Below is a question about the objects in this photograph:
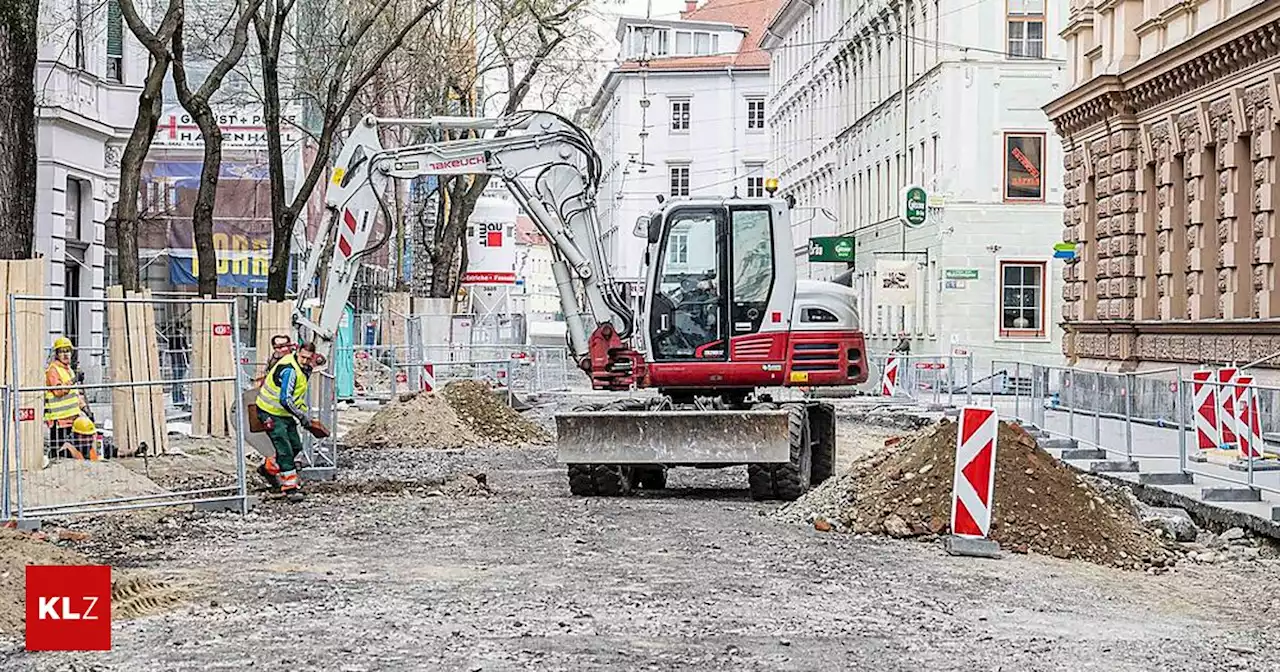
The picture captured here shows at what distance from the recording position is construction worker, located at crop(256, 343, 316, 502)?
18.5m

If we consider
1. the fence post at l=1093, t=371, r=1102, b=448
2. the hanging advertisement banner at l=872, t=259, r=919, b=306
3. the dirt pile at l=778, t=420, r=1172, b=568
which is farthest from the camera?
the hanging advertisement banner at l=872, t=259, r=919, b=306

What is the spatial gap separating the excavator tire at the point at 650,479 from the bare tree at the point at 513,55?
17.0 meters

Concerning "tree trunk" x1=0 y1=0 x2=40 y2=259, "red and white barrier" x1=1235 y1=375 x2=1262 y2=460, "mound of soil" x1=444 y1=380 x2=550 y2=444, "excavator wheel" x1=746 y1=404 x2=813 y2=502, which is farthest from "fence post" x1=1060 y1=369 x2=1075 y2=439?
"tree trunk" x1=0 y1=0 x2=40 y2=259

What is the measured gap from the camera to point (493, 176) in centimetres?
2027

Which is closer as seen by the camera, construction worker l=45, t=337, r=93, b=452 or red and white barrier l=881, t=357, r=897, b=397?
construction worker l=45, t=337, r=93, b=452

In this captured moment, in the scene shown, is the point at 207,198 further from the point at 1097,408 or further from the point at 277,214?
the point at 1097,408

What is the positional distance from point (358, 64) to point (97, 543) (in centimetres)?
2469

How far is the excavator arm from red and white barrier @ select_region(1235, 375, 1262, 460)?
260 inches

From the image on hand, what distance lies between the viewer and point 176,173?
146 ft

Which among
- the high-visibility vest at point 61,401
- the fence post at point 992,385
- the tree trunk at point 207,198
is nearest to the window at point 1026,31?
the fence post at point 992,385

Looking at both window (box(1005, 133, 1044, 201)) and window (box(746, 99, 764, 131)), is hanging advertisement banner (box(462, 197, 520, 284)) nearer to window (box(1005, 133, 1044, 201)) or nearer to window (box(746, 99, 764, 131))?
window (box(1005, 133, 1044, 201))

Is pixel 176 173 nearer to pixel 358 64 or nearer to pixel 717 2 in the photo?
pixel 358 64

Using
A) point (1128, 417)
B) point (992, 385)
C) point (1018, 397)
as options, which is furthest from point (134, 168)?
point (992, 385)

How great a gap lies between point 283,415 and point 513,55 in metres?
24.1
